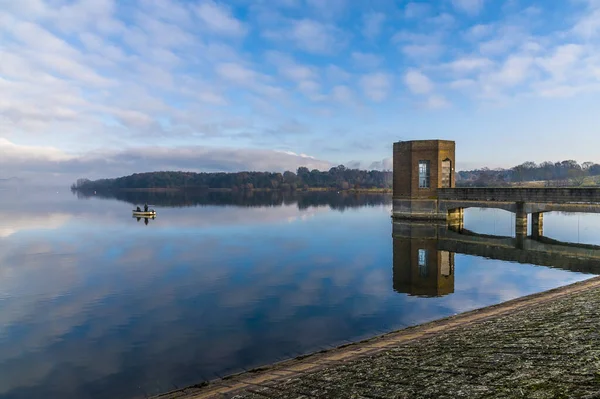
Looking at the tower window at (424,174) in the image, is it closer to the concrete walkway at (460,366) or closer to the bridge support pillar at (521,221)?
the bridge support pillar at (521,221)

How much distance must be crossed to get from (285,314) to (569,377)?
10.3 meters

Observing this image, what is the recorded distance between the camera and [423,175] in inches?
1939

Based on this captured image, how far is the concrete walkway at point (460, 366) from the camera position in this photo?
5.95 meters

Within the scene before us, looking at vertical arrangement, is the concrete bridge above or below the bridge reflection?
above

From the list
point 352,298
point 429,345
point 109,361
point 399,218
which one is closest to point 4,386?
point 109,361

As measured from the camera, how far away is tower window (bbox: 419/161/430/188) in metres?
49.1

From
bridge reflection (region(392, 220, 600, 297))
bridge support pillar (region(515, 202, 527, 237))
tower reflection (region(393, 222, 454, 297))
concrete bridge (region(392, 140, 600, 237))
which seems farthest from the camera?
concrete bridge (region(392, 140, 600, 237))

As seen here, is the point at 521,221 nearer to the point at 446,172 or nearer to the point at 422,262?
the point at 446,172

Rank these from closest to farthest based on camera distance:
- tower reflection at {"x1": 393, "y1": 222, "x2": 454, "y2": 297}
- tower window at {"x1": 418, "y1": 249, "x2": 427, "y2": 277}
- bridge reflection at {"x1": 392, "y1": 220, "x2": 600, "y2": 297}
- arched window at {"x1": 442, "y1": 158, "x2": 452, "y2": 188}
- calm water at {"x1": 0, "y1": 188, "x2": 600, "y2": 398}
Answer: calm water at {"x1": 0, "y1": 188, "x2": 600, "y2": 398}, tower reflection at {"x1": 393, "y1": 222, "x2": 454, "y2": 297}, bridge reflection at {"x1": 392, "y1": 220, "x2": 600, "y2": 297}, tower window at {"x1": 418, "y1": 249, "x2": 427, "y2": 277}, arched window at {"x1": 442, "y1": 158, "x2": 452, "y2": 188}

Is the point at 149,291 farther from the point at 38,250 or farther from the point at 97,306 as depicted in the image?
the point at 38,250

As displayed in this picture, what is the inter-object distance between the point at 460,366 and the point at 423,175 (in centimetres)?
4407

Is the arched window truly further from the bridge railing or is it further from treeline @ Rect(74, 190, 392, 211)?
treeline @ Rect(74, 190, 392, 211)

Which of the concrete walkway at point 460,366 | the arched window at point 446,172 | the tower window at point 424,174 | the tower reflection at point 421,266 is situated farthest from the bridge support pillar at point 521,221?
the concrete walkway at point 460,366

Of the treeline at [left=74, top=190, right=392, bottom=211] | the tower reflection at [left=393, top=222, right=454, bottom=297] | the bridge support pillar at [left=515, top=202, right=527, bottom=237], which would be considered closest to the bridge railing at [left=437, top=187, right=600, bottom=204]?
the bridge support pillar at [left=515, top=202, right=527, bottom=237]
